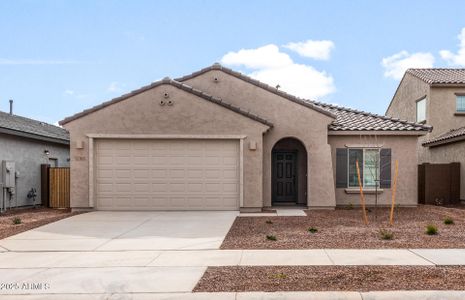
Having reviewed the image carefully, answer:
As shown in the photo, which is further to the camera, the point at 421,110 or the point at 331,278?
the point at 421,110

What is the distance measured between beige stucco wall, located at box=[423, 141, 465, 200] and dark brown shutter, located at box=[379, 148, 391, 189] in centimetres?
475

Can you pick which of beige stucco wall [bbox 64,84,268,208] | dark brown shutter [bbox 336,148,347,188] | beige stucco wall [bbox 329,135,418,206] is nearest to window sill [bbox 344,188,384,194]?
beige stucco wall [bbox 329,135,418,206]

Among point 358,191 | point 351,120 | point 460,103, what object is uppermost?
point 460,103

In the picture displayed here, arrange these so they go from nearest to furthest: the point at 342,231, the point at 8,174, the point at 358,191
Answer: the point at 342,231 < the point at 8,174 < the point at 358,191

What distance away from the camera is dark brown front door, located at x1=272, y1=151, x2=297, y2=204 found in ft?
61.2

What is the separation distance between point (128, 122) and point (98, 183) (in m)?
2.52

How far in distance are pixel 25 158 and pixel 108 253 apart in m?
11.9

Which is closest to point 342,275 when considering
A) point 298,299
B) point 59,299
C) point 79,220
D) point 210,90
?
point 298,299

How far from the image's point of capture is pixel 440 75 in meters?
27.7

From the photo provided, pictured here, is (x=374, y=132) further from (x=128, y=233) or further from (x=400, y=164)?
(x=128, y=233)

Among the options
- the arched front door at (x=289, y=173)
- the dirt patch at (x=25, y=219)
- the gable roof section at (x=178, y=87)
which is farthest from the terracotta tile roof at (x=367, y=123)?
the dirt patch at (x=25, y=219)

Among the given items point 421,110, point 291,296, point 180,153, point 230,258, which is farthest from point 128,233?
point 421,110

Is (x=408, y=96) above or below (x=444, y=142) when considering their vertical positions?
above

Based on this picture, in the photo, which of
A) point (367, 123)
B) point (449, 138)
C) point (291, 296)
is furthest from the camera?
point (449, 138)
